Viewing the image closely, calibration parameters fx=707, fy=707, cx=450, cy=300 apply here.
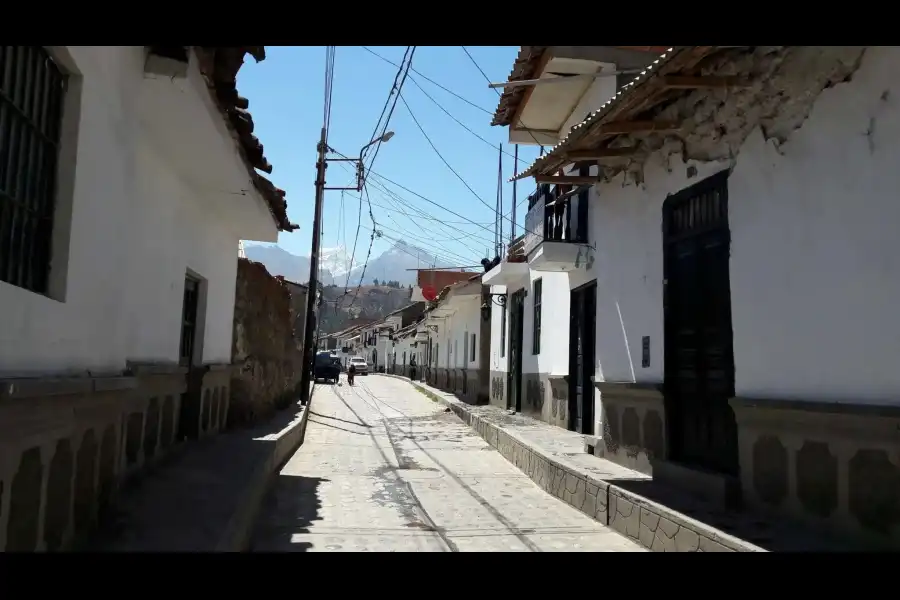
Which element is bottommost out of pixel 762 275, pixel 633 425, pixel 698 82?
pixel 633 425

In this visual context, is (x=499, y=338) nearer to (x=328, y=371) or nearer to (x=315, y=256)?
(x=315, y=256)

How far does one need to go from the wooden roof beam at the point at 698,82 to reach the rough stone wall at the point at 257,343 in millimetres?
7933

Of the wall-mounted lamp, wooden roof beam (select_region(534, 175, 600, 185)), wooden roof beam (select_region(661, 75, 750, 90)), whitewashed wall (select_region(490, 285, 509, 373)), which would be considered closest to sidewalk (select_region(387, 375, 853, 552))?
wooden roof beam (select_region(661, 75, 750, 90))

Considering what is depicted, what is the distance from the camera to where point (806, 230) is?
203 inches

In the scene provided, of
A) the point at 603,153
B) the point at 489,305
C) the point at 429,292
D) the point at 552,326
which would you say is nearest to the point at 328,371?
the point at 429,292

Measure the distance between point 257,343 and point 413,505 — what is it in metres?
6.17

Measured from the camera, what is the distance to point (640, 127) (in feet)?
23.2

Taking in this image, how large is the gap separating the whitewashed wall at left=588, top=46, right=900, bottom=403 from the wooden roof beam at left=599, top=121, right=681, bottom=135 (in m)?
0.51

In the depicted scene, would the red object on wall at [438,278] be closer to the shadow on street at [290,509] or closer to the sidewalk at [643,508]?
the sidewalk at [643,508]

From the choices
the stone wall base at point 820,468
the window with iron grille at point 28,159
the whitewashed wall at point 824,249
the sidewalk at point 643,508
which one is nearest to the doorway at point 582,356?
the sidewalk at point 643,508

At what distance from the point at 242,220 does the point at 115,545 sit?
5.84 m

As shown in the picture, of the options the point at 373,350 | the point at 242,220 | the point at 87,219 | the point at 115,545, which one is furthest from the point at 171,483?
the point at 373,350
